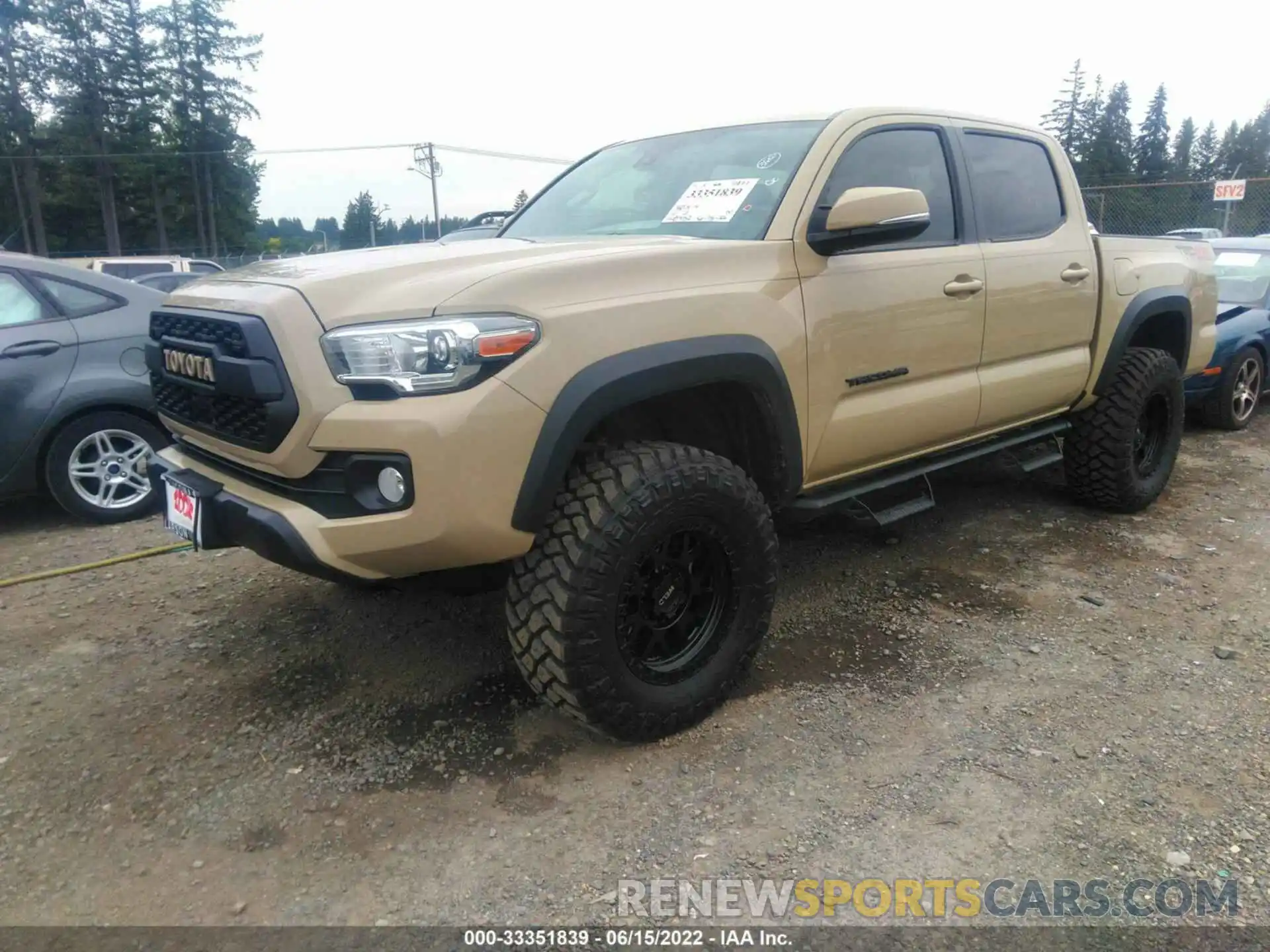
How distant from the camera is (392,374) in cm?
222

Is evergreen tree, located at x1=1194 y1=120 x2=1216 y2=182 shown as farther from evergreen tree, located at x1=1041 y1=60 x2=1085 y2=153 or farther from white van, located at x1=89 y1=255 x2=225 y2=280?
white van, located at x1=89 y1=255 x2=225 y2=280

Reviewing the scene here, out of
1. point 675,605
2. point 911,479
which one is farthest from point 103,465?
point 911,479

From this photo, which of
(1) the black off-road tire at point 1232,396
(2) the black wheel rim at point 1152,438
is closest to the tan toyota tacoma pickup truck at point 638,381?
(2) the black wheel rim at point 1152,438

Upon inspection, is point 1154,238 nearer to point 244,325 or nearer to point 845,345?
point 845,345

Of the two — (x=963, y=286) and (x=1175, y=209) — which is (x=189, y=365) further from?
(x=1175, y=209)

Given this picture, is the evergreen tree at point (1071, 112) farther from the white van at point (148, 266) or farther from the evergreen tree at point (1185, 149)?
the white van at point (148, 266)

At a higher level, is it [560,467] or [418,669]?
[560,467]

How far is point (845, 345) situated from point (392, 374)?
1.56 metres

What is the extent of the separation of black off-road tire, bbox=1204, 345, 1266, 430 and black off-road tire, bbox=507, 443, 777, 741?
5802 mm

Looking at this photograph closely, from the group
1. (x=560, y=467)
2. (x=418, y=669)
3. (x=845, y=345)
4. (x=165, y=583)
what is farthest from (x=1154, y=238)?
(x=165, y=583)

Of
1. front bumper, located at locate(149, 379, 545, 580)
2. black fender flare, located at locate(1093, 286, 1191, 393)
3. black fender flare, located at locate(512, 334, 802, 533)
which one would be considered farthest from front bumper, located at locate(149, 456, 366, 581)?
black fender flare, located at locate(1093, 286, 1191, 393)

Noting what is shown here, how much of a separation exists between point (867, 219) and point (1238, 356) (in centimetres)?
550

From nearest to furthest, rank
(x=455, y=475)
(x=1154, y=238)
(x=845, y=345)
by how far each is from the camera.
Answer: (x=455, y=475) < (x=845, y=345) < (x=1154, y=238)

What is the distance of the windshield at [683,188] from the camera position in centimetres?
309
